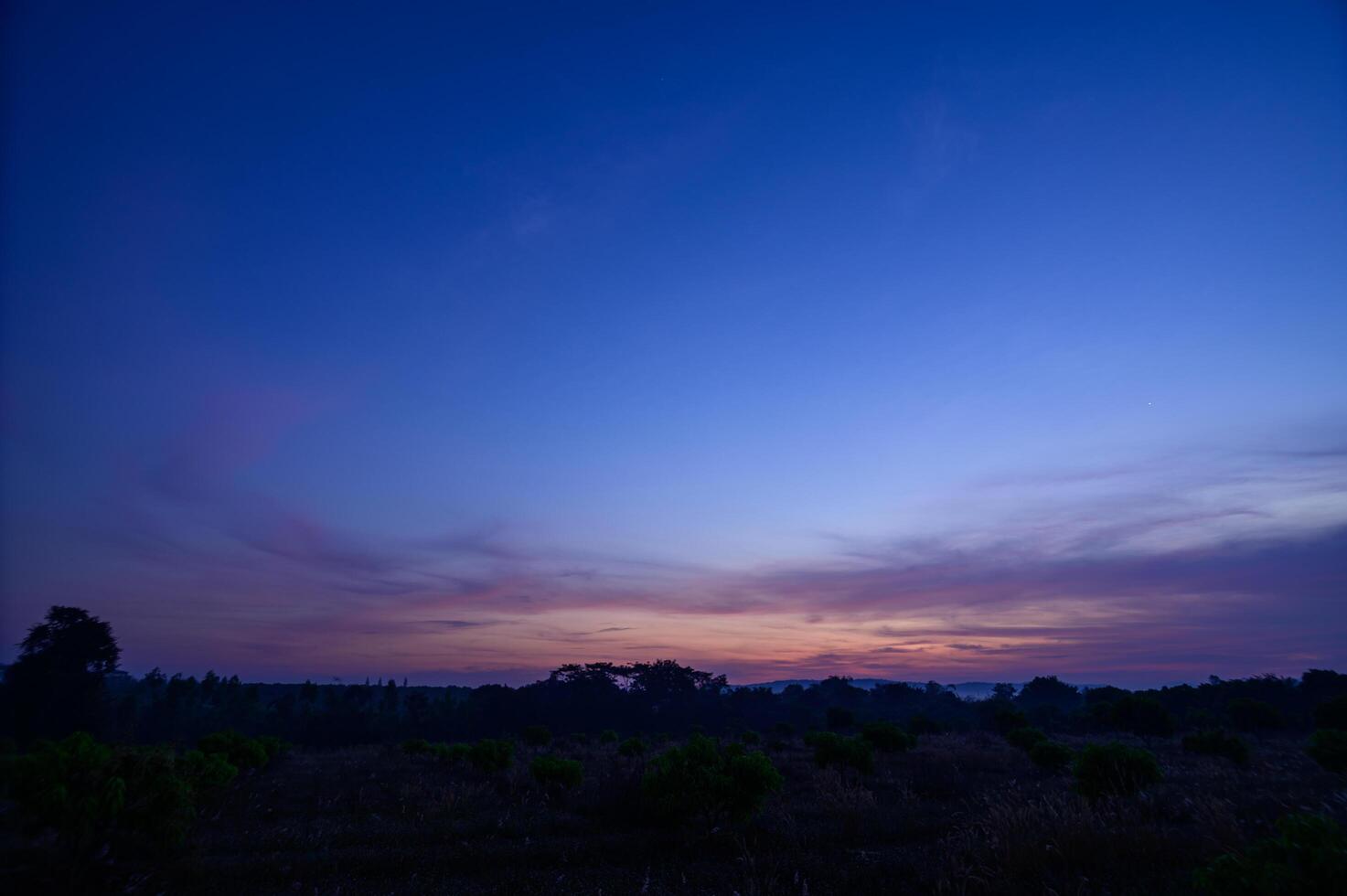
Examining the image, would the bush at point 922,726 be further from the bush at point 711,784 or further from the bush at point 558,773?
the bush at point 711,784

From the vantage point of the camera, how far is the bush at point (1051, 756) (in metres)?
21.3

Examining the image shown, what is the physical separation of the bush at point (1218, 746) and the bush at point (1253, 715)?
12.4 m

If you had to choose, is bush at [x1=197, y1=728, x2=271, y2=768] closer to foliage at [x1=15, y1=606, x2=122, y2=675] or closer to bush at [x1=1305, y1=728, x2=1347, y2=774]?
foliage at [x1=15, y1=606, x2=122, y2=675]

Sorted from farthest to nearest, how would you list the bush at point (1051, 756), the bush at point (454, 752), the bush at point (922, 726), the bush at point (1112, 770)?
the bush at point (922, 726) < the bush at point (454, 752) < the bush at point (1051, 756) < the bush at point (1112, 770)

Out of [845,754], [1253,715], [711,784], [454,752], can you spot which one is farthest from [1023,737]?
[454,752]

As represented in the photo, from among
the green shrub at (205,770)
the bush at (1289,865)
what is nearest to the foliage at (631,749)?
the green shrub at (205,770)

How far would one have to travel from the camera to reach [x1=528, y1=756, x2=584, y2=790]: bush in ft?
57.8

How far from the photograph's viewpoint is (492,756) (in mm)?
22516

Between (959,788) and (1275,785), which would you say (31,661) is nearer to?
(959,788)

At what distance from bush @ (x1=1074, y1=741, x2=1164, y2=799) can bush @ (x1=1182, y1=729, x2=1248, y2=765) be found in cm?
1717

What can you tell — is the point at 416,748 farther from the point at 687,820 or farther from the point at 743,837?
the point at 743,837

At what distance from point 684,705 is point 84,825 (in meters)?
63.4

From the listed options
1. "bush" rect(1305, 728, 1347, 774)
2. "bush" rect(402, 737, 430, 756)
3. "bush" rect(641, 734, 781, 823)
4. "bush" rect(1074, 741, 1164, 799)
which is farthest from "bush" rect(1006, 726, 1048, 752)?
"bush" rect(402, 737, 430, 756)

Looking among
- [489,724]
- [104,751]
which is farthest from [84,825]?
[489,724]
